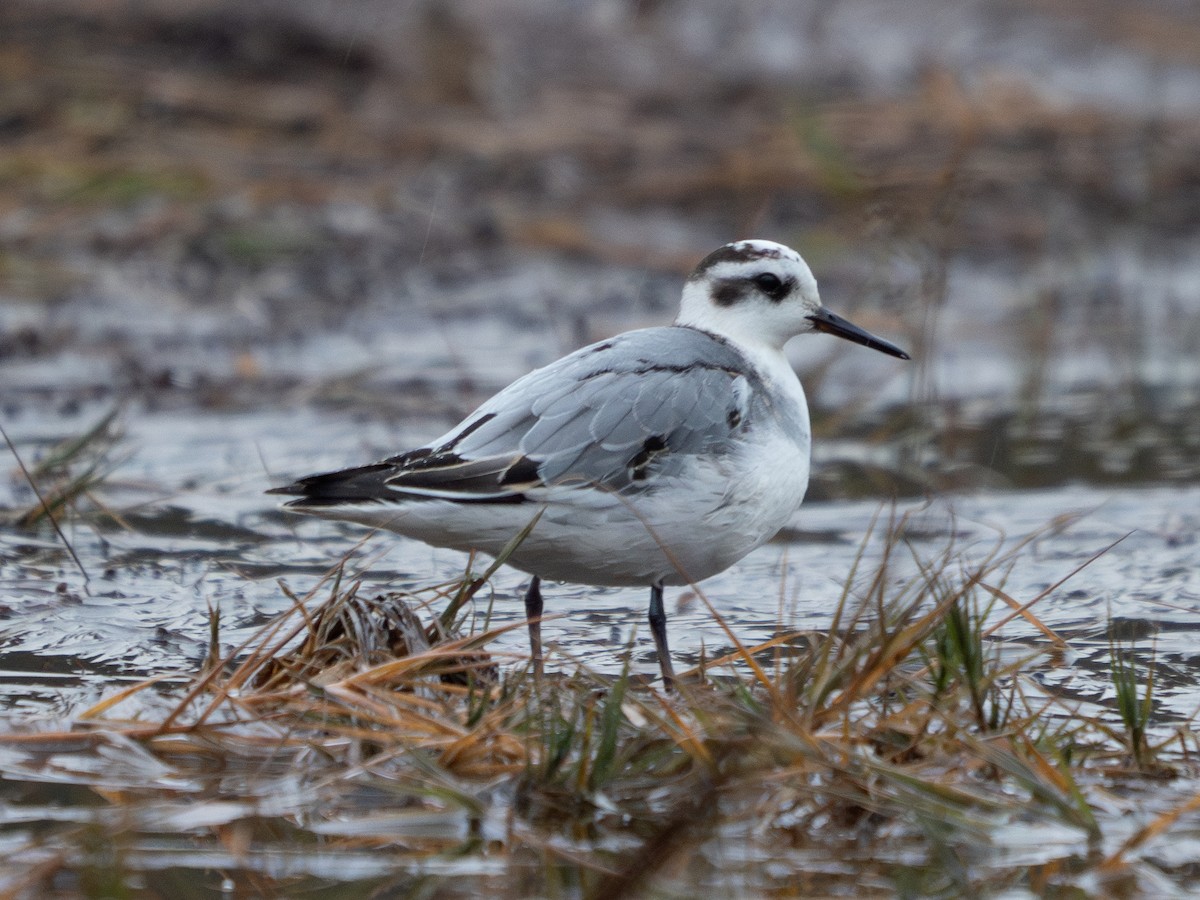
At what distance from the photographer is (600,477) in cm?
417

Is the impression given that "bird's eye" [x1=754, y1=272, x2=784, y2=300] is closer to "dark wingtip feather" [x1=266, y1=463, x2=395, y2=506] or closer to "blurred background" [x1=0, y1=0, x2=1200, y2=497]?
"blurred background" [x1=0, y1=0, x2=1200, y2=497]

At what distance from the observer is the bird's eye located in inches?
195

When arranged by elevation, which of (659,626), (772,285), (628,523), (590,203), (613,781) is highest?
(590,203)

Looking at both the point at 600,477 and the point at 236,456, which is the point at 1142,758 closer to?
the point at 600,477

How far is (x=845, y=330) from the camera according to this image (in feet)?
16.7

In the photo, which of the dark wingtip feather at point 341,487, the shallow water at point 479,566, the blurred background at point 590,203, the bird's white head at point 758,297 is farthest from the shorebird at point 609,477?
the blurred background at point 590,203

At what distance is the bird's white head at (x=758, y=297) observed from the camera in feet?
16.3

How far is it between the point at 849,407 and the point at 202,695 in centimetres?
427

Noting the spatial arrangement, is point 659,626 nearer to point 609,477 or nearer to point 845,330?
point 609,477

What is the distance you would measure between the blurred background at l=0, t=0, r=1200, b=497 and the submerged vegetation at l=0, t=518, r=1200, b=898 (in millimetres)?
2100

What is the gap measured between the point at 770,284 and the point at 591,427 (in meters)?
1.00

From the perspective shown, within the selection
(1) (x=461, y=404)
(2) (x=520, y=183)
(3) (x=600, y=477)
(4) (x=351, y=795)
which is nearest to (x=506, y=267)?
(2) (x=520, y=183)

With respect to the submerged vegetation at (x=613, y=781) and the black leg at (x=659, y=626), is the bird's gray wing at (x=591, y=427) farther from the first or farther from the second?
the submerged vegetation at (x=613, y=781)

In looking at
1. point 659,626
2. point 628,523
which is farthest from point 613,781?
point 659,626
